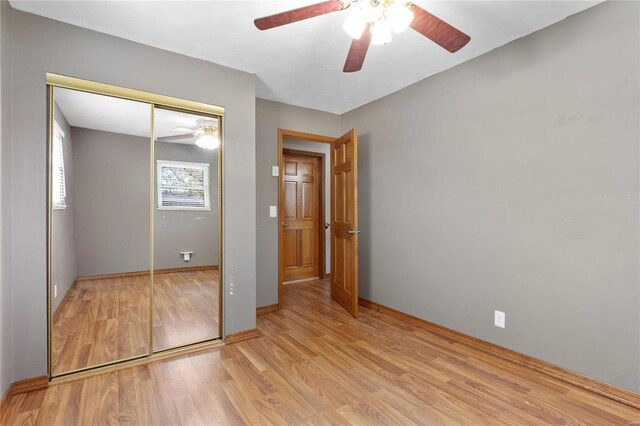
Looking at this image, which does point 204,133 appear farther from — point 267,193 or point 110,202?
point 267,193

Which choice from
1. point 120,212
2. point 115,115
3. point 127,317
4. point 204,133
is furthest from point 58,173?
point 127,317

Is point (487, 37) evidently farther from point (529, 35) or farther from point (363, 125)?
point (363, 125)

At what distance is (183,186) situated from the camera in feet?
8.68

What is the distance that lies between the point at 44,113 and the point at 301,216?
351cm

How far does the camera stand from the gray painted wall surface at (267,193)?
3605 millimetres

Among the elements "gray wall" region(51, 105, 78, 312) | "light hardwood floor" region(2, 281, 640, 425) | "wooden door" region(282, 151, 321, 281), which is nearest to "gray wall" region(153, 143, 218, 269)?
"gray wall" region(51, 105, 78, 312)

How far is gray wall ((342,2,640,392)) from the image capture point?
1904mm

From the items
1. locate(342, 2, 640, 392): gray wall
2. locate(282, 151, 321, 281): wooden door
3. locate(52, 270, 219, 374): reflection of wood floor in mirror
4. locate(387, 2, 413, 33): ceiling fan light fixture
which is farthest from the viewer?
locate(282, 151, 321, 281): wooden door

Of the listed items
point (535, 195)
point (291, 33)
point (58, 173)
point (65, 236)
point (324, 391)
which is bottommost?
point (324, 391)

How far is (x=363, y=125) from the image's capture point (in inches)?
153

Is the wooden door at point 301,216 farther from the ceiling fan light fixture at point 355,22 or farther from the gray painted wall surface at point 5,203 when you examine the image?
the ceiling fan light fixture at point 355,22

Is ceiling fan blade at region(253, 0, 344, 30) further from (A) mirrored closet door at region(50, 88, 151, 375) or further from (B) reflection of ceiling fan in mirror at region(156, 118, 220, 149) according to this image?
(A) mirrored closet door at region(50, 88, 151, 375)

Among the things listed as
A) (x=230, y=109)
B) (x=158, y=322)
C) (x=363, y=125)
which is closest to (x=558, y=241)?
(x=363, y=125)

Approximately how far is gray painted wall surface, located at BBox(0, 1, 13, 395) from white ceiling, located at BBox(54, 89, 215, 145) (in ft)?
0.93
